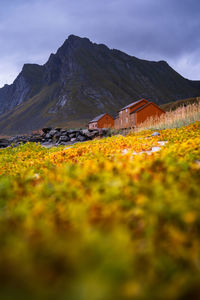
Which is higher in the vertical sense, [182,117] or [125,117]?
[125,117]

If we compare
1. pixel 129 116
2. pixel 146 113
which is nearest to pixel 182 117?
pixel 146 113

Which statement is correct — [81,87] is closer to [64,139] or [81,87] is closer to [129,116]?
[129,116]

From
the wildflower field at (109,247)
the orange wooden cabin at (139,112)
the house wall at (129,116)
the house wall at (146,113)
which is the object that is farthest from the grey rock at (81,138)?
the house wall at (146,113)

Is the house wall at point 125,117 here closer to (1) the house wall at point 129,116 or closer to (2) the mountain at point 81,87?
(1) the house wall at point 129,116

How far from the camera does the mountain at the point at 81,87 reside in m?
88.1

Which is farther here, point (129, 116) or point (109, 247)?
point (129, 116)

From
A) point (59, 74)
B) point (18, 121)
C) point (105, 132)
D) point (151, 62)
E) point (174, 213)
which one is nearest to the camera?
point (174, 213)

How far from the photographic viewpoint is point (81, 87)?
322 ft

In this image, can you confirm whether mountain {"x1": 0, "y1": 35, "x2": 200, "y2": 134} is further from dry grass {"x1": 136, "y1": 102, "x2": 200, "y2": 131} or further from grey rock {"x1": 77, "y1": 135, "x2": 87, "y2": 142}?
dry grass {"x1": 136, "y1": 102, "x2": 200, "y2": 131}

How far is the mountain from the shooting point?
88.1m

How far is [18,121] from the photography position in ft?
313

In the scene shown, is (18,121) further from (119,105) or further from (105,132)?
(105,132)

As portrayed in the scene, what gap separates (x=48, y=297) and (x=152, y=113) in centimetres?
2678

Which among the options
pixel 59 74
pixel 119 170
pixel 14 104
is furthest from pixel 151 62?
pixel 119 170
